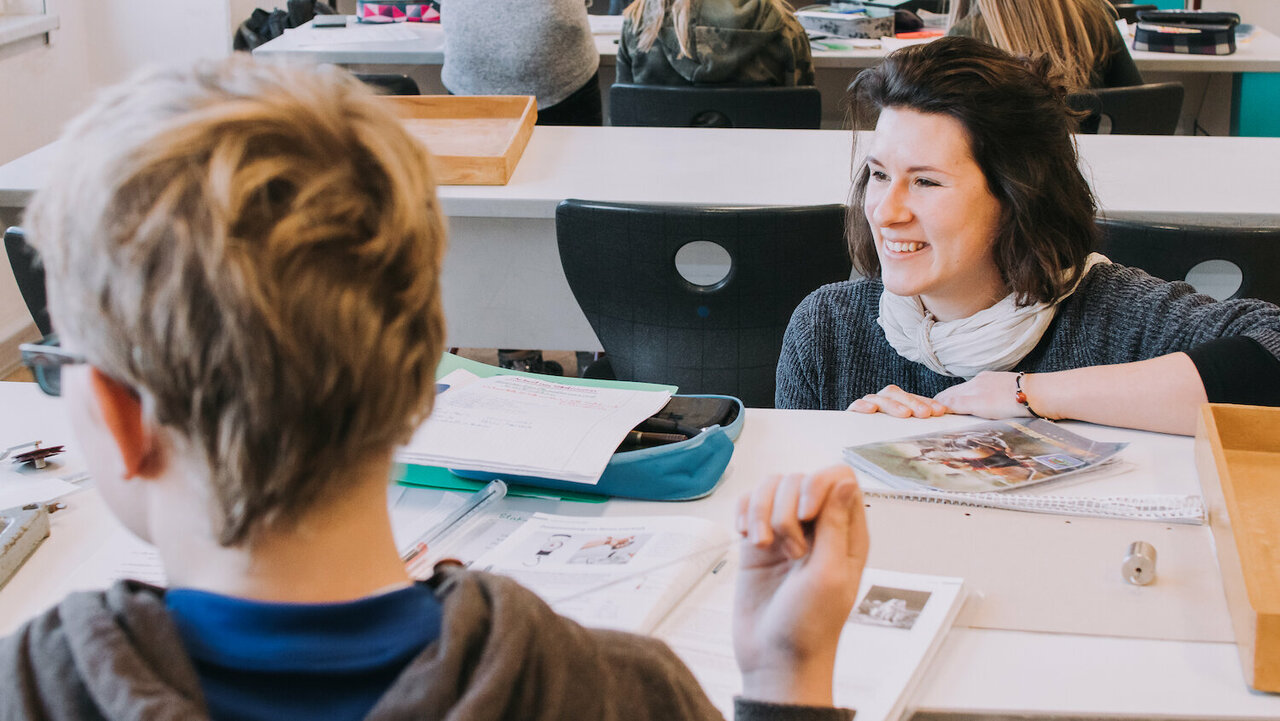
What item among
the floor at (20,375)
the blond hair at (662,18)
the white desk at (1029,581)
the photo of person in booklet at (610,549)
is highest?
the blond hair at (662,18)

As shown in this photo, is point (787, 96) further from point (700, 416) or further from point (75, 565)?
point (75, 565)

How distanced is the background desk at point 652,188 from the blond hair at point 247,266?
1.56m

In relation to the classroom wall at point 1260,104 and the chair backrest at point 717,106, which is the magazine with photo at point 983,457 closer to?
the chair backrest at point 717,106

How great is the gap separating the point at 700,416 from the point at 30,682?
891mm

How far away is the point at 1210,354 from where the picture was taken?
133cm

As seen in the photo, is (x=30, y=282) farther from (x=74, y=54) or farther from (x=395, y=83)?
(x=74, y=54)

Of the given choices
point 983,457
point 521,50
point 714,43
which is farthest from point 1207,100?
point 983,457

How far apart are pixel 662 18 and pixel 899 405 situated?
6.20 ft

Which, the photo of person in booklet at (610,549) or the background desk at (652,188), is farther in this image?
the background desk at (652,188)

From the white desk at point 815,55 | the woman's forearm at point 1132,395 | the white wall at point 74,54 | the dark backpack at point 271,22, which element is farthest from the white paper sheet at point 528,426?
the dark backpack at point 271,22

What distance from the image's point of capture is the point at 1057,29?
2.72 meters

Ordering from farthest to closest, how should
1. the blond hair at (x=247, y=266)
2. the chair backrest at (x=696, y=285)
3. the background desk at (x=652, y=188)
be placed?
the background desk at (x=652, y=188) → the chair backrest at (x=696, y=285) → the blond hair at (x=247, y=266)

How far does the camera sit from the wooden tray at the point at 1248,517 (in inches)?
34.5

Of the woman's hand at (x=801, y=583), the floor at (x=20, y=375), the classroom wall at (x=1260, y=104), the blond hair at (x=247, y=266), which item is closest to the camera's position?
the blond hair at (x=247, y=266)
